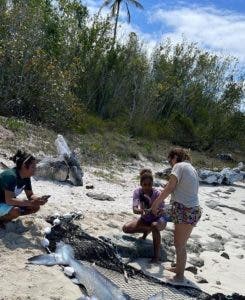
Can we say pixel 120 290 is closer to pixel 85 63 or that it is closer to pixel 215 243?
pixel 215 243

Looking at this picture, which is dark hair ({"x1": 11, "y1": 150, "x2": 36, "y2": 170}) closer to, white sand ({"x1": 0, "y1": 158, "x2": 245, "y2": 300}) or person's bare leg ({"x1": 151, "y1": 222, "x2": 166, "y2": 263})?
white sand ({"x1": 0, "y1": 158, "x2": 245, "y2": 300})

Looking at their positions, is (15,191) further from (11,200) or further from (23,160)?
(23,160)

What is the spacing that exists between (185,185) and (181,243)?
0.68 metres

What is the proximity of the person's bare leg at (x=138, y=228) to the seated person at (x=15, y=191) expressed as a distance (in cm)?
127

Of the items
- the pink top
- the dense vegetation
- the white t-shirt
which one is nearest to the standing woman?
the white t-shirt

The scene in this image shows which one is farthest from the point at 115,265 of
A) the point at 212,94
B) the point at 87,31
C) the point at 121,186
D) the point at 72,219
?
the point at 212,94

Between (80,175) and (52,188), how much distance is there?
113 cm

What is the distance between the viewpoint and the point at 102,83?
83.2 ft

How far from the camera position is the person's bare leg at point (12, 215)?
244 inches

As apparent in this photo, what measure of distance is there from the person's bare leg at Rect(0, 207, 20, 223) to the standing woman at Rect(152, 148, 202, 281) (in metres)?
1.59

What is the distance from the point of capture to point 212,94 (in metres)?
31.8

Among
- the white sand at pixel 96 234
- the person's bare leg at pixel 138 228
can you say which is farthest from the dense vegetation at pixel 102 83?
the person's bare leg at pixel 138 228

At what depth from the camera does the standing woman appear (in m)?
5.97

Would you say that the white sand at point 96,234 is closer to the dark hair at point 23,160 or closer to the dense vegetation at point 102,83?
the dark hair at point 23,160
